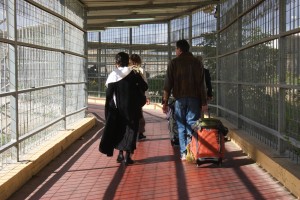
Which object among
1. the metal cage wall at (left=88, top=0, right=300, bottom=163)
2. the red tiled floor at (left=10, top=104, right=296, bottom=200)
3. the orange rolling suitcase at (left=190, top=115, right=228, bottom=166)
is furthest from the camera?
the orange rolling suitcase at (left=190, top=115, right=228, bottom=166)

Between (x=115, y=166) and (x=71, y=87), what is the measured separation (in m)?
3.95

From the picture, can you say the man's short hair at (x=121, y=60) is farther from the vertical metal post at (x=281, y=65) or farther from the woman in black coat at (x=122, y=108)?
the vertical metal post at (x=281, y=65)

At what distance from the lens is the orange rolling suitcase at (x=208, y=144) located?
23.6ft

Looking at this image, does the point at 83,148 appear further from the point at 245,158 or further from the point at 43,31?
the point at 245,158

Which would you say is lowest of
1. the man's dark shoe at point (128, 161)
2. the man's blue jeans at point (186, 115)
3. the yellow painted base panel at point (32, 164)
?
the man's dark shoe at point (128, 161)

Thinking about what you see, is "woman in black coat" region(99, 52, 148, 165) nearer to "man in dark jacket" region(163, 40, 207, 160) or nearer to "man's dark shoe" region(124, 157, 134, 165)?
"man's dark shoe" region(124, 157, 134, 165)

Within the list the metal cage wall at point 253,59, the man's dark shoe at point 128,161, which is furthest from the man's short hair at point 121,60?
the metal cage wall at point 253,59

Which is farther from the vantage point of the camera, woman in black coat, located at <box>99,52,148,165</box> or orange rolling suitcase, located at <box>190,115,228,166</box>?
woman in black coat, located at <box>99,52,148,165</box>

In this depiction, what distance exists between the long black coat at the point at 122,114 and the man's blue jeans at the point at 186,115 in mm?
672

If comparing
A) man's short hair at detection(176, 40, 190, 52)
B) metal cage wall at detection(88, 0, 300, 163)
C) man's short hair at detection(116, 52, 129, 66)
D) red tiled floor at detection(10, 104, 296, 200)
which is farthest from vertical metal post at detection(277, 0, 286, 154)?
man's short hair at detection(116, 52, 129, 66)

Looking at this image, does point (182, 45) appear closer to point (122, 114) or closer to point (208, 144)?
point (122, 114)

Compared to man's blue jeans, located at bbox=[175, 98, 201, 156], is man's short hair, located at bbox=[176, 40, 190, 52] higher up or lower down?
higher up

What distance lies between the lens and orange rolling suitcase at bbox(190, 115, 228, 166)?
719cm

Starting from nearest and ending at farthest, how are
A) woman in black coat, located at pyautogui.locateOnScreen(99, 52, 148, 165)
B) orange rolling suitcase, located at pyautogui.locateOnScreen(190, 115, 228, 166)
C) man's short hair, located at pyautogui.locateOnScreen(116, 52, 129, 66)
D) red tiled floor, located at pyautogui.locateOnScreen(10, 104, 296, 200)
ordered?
1. red tiled floor, located at pyautogui.locateOnScreen(10, 104, 296, 200)
2. orange rolling suitcase, located at pyautogui.locateOnScreen(190, 115, 228, 166)
3. woman in black coat, located at pyautogui.locateOnScreen(99, 52, 148, 165)
4. man's short hair, located at pyautogui.locateOnScreen(116, 52, 129, 66)
